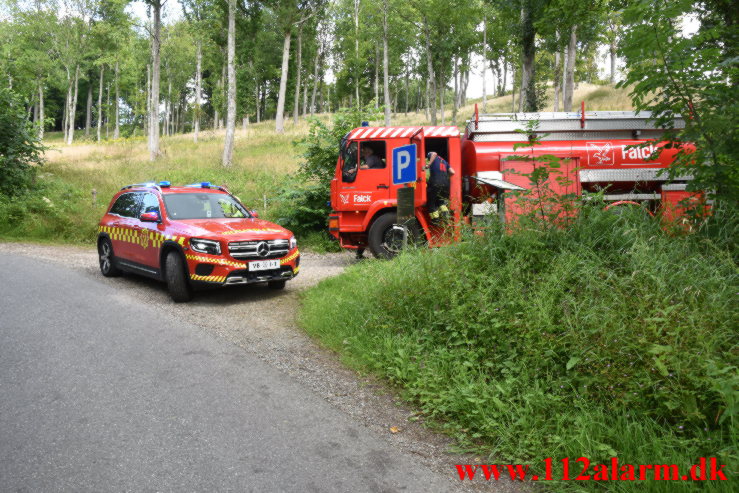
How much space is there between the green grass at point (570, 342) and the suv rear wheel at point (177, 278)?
2.96m

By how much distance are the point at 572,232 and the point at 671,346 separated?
189 cm

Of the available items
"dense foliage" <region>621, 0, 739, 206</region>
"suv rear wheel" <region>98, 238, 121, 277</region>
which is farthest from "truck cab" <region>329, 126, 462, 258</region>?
"dense foliage" <region>621, 0, 739, 206</region>

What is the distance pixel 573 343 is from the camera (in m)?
3.70

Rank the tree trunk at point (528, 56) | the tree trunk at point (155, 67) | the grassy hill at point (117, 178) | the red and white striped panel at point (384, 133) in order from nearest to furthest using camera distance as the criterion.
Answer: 1. the red and white striped panel at point (384, 133)
2. the grassy hill at point (117, 178)
3. the tree trunk at point (528, 56)
4. the tree trunk at point (155, 67)

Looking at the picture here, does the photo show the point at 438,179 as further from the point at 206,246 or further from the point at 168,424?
the point at 168,424

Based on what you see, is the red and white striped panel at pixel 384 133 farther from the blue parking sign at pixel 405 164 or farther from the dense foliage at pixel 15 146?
the dense foliage at pixel 15 146

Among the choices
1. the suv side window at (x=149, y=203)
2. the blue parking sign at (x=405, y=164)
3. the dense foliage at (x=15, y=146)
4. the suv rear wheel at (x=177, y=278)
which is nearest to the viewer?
the blue parking sign at (x=405, y=164)

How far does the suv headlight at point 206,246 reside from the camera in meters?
7.15

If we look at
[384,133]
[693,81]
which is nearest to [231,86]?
[384,133]

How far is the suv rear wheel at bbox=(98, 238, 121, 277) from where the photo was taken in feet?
30.7

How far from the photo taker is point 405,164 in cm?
655

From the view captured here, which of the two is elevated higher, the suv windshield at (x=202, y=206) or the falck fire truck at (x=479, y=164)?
the falck fire truck at (x=479, y=164)

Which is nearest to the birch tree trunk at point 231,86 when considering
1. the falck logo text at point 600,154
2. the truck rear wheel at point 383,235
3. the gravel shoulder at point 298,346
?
the gravel shoulder at point 298,346

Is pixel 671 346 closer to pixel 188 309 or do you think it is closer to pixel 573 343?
pixel 573 343
